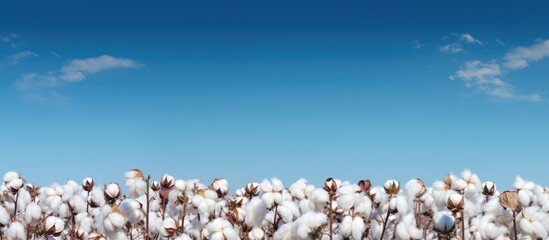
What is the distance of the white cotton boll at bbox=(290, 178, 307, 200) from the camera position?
28.2 feet

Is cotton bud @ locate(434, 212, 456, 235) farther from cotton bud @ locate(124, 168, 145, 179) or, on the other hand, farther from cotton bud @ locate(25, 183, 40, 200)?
cotton bud @ locate(25, 183, 40, 200)

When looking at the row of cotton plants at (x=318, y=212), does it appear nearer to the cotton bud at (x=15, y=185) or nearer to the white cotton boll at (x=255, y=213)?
the white cotton boll at (x=255, y=213)

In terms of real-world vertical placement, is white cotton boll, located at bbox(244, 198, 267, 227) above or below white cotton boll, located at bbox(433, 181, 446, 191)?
below

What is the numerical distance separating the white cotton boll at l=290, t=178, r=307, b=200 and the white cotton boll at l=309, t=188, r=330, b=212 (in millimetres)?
1907

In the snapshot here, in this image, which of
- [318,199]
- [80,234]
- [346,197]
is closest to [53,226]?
[80,234]

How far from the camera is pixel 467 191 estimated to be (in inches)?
300

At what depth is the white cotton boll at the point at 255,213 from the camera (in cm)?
668

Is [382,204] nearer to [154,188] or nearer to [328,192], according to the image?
[328,192]

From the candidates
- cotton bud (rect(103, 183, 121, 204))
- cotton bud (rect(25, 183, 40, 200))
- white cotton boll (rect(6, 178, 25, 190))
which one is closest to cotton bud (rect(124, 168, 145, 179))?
cotton bud (rect(103, 183, 121, 204))

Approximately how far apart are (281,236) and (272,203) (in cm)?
125

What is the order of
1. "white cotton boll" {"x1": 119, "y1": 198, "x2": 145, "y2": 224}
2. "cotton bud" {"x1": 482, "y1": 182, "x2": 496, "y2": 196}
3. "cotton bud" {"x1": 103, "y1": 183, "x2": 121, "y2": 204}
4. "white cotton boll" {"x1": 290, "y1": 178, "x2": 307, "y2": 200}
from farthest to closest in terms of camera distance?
"cotton bud" {"x1": 482, "y1": 182, "x2": 496, "y2": 196}, "white cotton boll" {"x1": 290, "y1": 178, "x2": 307, "y2": 200}, "cotton bud" {"x1": 103, "y1": 183, "x2": 121, "y2": 204}, "white cotton boll" {"x1": 119, "y1": 198, "x2": 145, "y2": 224}

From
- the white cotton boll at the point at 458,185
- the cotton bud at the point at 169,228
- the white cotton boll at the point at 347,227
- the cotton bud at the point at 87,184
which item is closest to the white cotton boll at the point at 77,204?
the cotton bud at the point at 87,184

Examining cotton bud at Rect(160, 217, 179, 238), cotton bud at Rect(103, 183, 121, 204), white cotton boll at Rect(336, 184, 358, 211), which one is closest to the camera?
white cotton boll at Rect(336, 184, 358, 211)

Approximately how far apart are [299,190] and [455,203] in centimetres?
246
